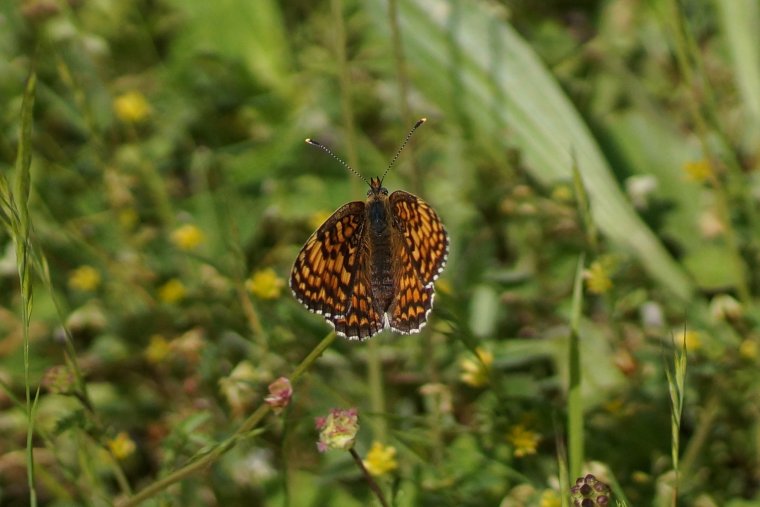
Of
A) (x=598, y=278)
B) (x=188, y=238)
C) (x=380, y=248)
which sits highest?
(x=380, y=248)

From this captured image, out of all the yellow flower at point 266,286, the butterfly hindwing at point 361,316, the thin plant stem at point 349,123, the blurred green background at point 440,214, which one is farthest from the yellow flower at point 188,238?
the butterfly hindwing at point 361,316

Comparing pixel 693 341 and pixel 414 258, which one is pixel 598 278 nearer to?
pixel 693 341

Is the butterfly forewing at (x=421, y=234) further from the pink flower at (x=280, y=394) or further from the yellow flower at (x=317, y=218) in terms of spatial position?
the yellow flower at (x=317, y=218)

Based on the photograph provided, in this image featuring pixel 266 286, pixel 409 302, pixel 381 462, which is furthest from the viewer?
pixel 266 286

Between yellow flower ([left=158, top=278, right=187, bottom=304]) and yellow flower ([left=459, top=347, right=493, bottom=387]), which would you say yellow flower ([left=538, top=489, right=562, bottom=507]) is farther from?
yellow flower ([left=158, top=278, right=187, bottom=304])

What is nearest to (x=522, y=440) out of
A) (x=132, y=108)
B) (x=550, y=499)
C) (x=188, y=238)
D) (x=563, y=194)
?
(x=550, y=499)

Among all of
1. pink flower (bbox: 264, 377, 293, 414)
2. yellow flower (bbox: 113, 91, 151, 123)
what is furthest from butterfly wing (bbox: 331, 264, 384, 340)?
yellow flower (bbox: 113, 91, 151, 123)
